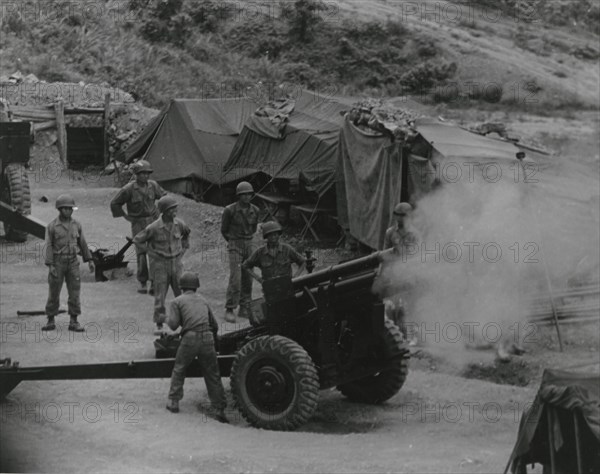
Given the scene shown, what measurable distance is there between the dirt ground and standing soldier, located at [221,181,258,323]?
1.33ft

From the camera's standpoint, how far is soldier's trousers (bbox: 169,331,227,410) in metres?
10.8

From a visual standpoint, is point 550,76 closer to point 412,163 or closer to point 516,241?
point 412,163

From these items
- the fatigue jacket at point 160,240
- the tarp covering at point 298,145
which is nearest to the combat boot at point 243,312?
the fatigue jacket at point 160,240

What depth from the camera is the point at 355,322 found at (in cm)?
1095

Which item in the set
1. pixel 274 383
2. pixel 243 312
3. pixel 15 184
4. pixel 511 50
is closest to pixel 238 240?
pixel 243 312

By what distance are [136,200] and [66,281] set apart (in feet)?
7.62

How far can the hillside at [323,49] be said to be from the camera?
30594mm

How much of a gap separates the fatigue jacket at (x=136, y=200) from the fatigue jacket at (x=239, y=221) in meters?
1.54

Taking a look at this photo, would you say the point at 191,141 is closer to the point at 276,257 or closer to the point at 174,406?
the point at 276,257

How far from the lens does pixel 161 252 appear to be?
13547 mm

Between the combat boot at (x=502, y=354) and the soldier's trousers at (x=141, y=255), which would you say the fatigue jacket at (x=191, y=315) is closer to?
the combat boot at (x=502, y=354)

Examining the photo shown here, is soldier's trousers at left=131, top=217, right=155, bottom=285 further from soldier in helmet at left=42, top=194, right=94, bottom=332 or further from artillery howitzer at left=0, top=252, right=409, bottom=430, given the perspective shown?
artillery howitzer at left=0, top=252, right=409, bottom=430

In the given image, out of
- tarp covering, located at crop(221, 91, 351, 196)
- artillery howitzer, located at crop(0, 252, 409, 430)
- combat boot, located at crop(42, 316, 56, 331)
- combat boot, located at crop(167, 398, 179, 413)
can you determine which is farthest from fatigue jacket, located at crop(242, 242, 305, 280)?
tarp covering, located at crop(221, 91, 351, 196)

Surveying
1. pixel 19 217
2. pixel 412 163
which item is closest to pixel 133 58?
pixel 19 217
